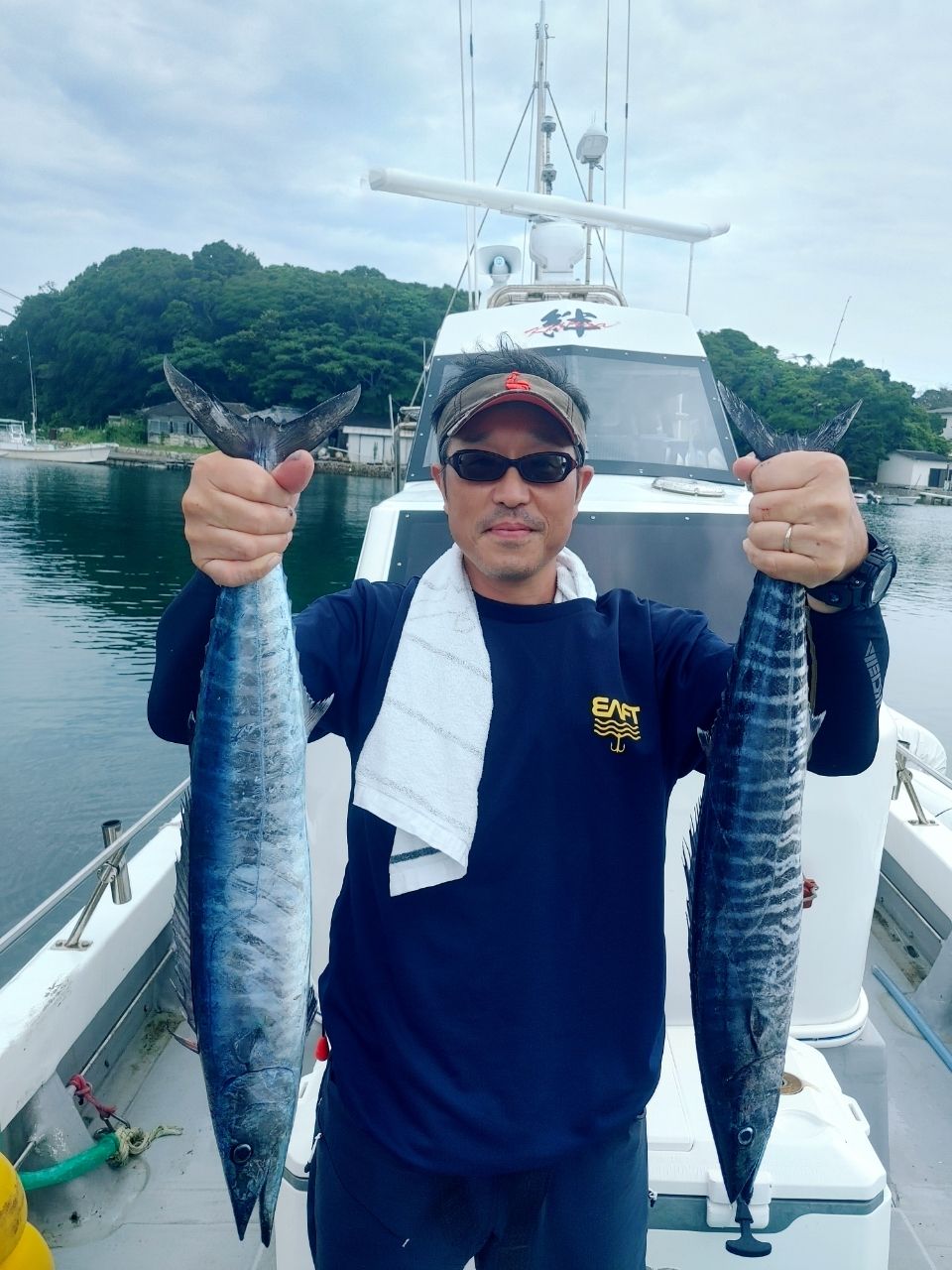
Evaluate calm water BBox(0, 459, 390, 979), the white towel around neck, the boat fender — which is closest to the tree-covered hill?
the white towel around neck

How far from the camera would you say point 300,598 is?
18.0m

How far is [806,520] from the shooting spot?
1.34 metres

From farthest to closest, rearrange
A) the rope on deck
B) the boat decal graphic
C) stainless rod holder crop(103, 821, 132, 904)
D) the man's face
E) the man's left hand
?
the boat decal graphic < stainless rod holder crop(103, 821, 132, 904) < the rope on deck < the man's face < the man's left hand

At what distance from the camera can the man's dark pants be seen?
1.60m

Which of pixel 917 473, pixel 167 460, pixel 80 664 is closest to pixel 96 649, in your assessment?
pixel 80 664

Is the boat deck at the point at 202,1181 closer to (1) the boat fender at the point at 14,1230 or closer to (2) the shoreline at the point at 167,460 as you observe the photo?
(1) the boat fender at the point at 14,1230

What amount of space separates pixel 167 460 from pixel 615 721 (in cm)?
5573

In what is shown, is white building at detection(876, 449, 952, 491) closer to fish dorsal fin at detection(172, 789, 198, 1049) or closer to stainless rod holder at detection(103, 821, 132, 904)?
stainless rod holder at detection(103, 821, 132, 904)

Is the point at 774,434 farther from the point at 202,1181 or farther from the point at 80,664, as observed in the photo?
the point at 80,664

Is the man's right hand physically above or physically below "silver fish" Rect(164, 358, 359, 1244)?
above

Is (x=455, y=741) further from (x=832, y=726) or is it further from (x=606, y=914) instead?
(x=832, y=726)

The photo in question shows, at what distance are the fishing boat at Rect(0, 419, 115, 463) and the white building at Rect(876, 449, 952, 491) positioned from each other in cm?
4649

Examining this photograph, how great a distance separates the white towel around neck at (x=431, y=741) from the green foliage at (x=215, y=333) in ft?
76.1

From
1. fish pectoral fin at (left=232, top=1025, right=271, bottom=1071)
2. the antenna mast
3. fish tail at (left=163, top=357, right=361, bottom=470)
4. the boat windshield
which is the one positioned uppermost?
the antenna mast
